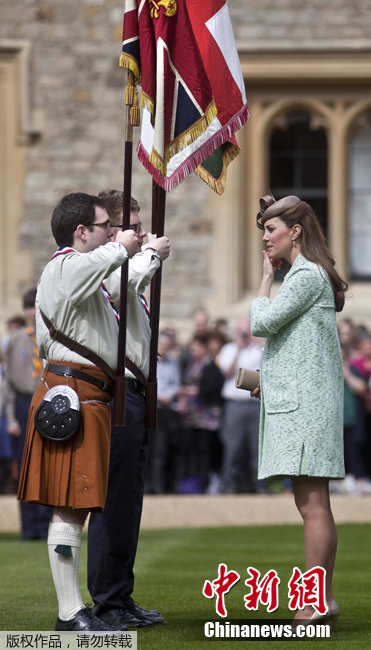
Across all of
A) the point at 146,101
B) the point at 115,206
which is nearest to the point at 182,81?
the point at 146,101

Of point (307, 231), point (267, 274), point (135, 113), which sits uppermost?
point (135, 113)

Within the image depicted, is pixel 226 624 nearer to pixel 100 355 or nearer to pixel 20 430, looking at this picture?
pixel 100 355

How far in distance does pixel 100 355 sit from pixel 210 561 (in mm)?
3704

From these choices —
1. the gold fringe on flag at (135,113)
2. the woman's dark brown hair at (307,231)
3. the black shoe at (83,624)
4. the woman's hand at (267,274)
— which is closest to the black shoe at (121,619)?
the black shoe at (83,624)

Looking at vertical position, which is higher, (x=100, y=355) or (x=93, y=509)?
(x=100, y=355)

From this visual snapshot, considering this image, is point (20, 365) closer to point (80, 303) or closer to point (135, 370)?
point (135, 370)

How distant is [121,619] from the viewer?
223 inches

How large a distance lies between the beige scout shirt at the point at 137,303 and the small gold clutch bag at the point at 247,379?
43 cm

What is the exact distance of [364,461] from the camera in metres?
14.2

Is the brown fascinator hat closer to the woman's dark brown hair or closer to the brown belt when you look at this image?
the woman's dark brown hair

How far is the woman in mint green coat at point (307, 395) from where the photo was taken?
214 inches

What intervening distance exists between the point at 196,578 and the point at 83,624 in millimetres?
2664

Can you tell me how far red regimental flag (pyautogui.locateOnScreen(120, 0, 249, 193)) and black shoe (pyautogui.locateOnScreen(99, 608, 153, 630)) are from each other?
6.29 ft

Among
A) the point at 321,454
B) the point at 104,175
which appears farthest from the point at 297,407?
the point at 104,175
